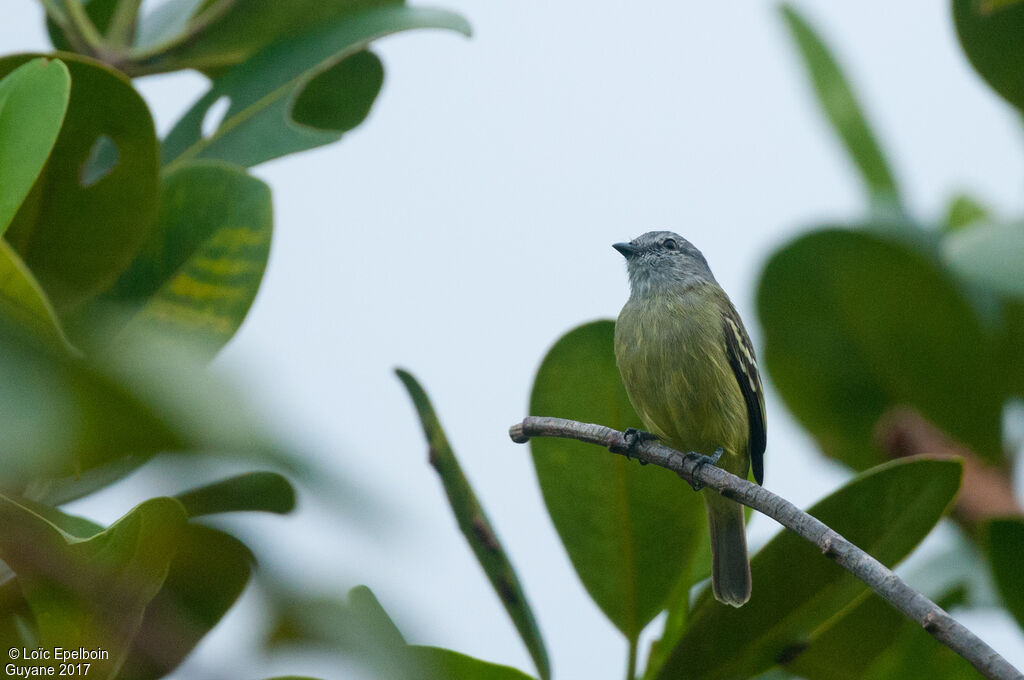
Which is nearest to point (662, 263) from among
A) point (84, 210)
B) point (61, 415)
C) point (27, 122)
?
point (84, 210)

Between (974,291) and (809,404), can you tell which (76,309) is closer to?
(809,404)

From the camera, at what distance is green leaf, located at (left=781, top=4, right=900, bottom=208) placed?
3.42 meters

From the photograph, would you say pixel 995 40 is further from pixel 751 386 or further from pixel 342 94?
pixel 342 94

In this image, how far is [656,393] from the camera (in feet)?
9.67

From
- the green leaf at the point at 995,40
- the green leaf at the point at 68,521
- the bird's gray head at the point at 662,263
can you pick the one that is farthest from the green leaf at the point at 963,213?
the green leaf at the point at 68,521

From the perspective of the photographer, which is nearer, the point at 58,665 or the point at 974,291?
the point at 58,665

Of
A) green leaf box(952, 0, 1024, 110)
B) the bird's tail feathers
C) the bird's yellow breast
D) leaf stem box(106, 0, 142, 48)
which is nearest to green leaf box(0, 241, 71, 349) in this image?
leaf stem box(106, 0, 142, 48)

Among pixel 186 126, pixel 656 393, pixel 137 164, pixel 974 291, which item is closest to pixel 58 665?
pixel 137 164

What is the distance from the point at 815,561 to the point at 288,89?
1.56 metres

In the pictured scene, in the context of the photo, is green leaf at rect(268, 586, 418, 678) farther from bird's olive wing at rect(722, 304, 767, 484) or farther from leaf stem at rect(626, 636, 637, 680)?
bird's olive wing at rect(722, 304, 767, 484)

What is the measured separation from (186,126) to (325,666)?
161cm

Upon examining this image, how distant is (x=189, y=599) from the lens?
191 centimetres

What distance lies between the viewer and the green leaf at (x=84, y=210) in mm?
2086

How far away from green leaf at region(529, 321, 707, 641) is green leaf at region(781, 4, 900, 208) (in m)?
1.72
